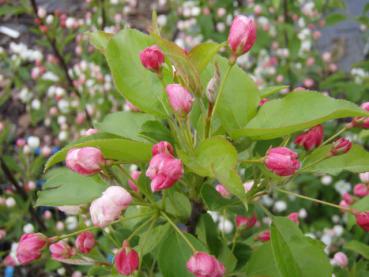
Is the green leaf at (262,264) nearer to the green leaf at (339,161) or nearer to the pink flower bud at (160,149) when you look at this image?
the green leaf at (339,161)

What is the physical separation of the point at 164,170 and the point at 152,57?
7.8 inches

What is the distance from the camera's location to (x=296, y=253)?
0.90 m

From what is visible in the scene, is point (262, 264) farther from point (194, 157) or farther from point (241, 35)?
point (241, 35)

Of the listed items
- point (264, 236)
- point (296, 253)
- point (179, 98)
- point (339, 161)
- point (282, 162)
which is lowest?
point (264, 236)

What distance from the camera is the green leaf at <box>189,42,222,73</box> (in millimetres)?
809

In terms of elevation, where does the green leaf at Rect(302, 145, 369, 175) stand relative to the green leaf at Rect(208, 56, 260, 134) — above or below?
below

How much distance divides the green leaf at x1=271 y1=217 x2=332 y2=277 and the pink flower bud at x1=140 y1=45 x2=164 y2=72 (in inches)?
13.9

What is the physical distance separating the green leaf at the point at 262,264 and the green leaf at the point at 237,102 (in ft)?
0.90

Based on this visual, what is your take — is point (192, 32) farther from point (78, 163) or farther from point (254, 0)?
point (78, 163)

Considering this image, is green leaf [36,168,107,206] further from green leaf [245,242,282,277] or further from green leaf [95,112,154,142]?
green leaf [245,242,282,277]

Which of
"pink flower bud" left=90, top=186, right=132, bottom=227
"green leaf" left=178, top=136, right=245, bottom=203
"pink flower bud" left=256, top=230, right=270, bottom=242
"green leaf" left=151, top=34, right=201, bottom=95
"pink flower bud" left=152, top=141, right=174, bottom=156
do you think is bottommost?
"pink flower bud" left=256, top=230, right=270, bottom=242

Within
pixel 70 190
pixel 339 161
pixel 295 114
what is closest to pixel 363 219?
pixel 339 161

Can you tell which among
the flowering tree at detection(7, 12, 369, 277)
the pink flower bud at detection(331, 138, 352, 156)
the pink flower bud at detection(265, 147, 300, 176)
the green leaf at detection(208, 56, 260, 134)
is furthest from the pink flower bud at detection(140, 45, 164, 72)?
the pink flower bud at detection(331, 138, 352, 156)

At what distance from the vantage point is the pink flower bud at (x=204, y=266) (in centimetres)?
81
